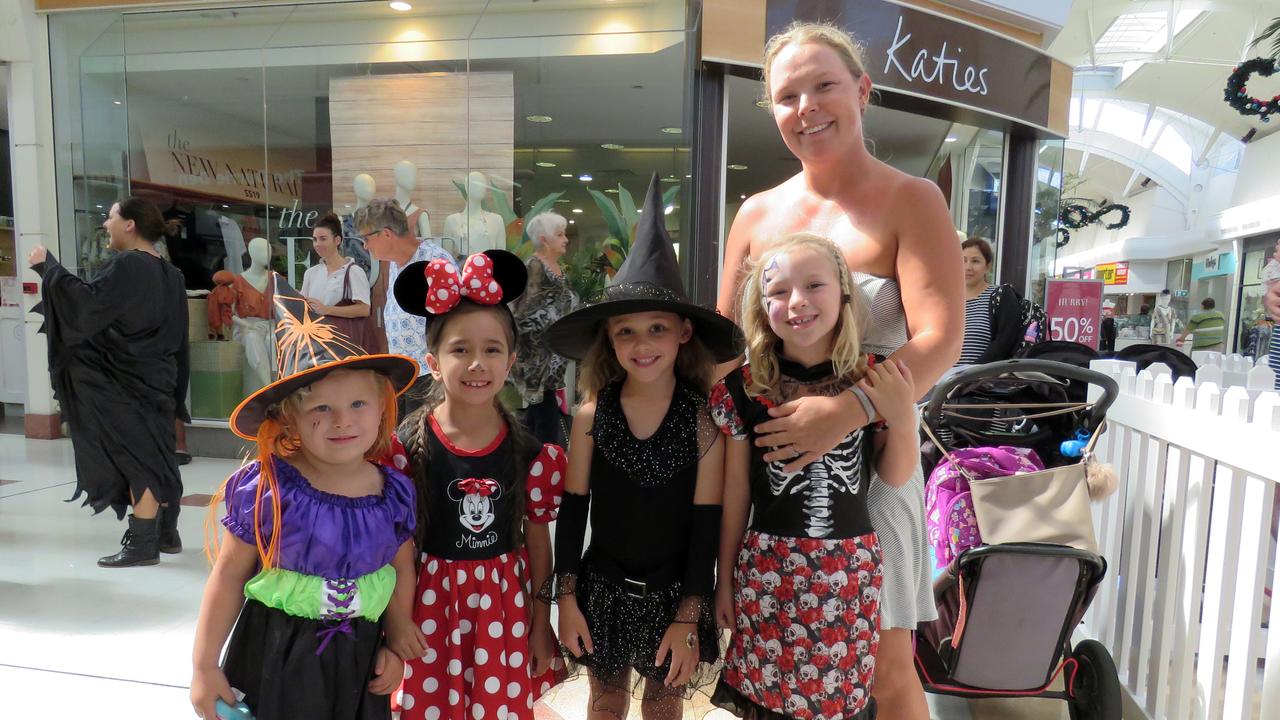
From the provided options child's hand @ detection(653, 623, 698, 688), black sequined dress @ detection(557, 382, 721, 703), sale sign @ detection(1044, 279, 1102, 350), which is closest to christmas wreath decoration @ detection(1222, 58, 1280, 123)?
sale sign @ detection(1044, 279, 1102, 350)

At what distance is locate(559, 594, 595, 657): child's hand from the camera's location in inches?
58.1

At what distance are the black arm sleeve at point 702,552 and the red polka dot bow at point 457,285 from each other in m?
0.62

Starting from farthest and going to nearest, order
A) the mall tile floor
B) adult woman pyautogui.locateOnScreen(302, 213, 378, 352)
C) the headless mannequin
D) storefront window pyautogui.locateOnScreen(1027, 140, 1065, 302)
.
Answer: storefront window pyautogui.locateOnScreen(1027, 140, 1065, 302) < the headless mannequin < adult woman pyautogui.locateOnScreen(302, 213, 378, 352) < the mall tile floor

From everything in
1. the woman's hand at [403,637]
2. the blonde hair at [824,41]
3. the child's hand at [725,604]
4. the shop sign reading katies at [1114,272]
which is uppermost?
the shop sign reading katies at [1114,272]

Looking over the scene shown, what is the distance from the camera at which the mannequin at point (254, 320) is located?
20.0 ft

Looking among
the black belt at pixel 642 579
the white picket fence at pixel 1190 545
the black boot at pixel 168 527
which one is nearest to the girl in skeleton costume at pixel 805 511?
the black belt at pixel 642 579

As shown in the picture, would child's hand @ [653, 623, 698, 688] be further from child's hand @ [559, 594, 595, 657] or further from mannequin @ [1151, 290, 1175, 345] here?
mannequin @ [1151, 290, 1175, 345]

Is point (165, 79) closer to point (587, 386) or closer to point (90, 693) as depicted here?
point (90, 693)

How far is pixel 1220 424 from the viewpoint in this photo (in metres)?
1.71

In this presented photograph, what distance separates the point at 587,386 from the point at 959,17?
5.72 m

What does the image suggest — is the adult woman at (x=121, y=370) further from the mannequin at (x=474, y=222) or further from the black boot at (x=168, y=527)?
the mannequin at (x=474, y=222)

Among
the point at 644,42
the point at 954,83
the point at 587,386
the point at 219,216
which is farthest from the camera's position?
the point at 219,216

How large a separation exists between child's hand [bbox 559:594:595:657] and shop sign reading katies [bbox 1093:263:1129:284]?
25.7 meters

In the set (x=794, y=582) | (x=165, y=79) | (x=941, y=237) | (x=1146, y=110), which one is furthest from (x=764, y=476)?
(x=1146, y=110)
